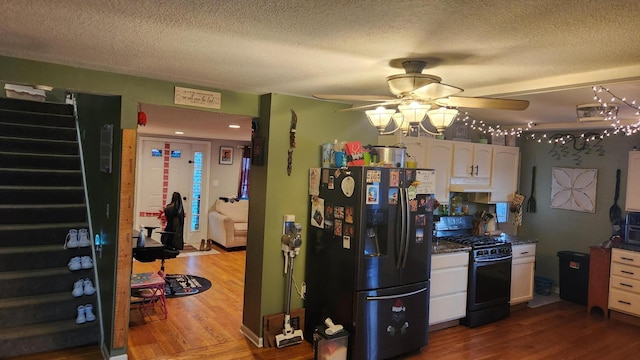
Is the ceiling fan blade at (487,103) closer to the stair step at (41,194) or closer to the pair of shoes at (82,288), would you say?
the pair of shoes at (82,288)

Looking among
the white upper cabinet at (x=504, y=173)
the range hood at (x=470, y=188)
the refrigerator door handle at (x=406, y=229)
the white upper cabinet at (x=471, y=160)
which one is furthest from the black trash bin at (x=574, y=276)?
the refrigerator door handle at (x=406, y=229)

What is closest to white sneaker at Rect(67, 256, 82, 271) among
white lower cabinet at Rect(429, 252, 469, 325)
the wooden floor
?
the wooden floor

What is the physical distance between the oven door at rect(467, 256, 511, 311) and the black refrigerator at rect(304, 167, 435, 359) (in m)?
0.89

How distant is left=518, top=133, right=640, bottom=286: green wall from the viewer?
521 centimetres

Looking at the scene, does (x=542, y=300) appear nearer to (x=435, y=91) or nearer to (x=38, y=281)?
→ (x=435, y=91)

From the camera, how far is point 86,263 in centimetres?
393

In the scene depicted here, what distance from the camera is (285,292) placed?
152 inches

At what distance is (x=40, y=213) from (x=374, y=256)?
132 inches

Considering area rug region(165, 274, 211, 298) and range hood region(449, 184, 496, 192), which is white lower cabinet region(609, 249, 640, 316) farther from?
area rug region(165, 274, 211, 298)

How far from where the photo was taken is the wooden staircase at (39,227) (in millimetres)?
3525

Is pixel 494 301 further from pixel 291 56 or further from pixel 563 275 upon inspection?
pixel 291 56

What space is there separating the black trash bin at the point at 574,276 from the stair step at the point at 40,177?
588 cm

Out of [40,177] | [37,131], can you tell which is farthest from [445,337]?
[37,131]

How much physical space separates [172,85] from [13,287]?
227 centimetres
